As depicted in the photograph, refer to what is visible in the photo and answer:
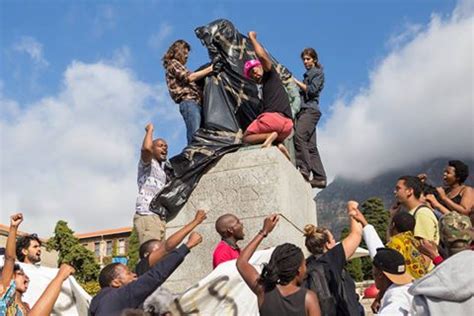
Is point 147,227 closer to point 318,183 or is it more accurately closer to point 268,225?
point 318,183

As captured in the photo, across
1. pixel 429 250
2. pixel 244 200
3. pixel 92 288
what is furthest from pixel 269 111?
pixel 92 288

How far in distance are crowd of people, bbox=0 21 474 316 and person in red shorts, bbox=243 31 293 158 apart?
1cm

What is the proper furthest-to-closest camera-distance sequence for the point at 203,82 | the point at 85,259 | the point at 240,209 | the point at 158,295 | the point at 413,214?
the point at 85,259 < the point at 203,82 < the point at 240,209 < the point at 413,214 < the point at 158,295

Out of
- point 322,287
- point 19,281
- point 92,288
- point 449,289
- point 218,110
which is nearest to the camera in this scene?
point 449,289

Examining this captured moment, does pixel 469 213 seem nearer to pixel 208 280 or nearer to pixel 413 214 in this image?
pixel 413 214

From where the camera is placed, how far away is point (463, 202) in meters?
6.65

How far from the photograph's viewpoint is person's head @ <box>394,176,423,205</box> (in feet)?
19.5

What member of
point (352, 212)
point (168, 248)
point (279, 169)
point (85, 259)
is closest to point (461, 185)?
point (279, 169)

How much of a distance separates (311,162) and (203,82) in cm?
209

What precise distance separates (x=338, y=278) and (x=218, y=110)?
4404 millimetres

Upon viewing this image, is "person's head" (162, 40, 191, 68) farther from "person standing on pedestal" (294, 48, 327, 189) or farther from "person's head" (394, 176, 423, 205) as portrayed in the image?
"person's head" (394, 176, 423, 205)

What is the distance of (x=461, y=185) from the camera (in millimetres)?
7012

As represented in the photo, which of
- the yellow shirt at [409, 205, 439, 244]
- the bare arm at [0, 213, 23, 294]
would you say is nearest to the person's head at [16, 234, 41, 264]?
the bare arm at [0, 213, 23, 294]

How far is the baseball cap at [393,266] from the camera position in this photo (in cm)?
448
